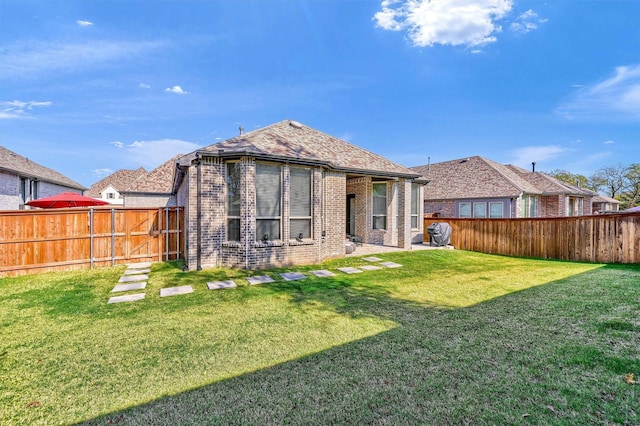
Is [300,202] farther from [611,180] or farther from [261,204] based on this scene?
[611,180]

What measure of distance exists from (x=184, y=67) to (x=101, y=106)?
4.50m

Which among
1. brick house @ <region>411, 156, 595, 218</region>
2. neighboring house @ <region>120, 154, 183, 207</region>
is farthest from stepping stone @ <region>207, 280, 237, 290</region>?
brick house @ <region>411, 156, 595, 218</region>

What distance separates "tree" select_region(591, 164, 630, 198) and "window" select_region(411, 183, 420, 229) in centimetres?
4268

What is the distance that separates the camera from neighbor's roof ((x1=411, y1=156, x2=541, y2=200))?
1895 centimetres

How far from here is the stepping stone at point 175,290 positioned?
5.79 metres

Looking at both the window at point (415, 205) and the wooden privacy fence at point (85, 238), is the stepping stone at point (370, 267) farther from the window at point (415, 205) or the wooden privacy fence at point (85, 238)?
the window at point (415, 205)

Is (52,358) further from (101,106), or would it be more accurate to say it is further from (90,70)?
(101,106)

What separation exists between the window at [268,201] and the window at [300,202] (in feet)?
1.39

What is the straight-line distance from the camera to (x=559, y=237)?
10.6 m

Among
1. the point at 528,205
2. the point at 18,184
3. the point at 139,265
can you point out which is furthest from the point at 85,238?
the point at 528,205

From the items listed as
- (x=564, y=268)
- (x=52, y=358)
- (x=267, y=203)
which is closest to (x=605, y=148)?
(x=564, y=268)

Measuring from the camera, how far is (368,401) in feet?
7.67

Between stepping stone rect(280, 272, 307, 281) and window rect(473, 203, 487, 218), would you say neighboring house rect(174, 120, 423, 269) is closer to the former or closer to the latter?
stepping stone rect(280, 272, 307, 281)

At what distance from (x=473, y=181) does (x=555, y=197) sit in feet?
20.2
